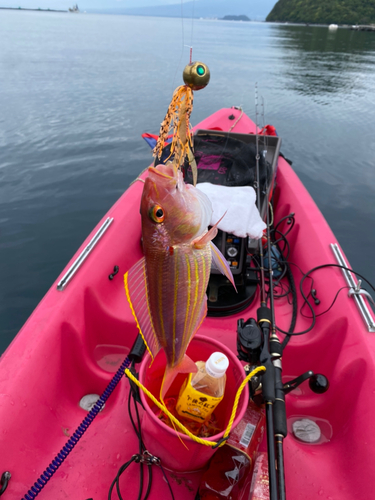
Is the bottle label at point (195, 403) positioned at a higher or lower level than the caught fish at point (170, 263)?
lower

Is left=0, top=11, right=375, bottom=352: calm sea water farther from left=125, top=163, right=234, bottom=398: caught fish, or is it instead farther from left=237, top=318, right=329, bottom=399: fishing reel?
left=237, top=318, right=329, bottom=399: fishing reel

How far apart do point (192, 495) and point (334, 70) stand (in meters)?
28.2

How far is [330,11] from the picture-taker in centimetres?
6888

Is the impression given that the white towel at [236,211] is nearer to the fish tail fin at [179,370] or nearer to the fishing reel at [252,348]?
the fishing reel at [252,348]

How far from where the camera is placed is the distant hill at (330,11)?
6341 centimetres

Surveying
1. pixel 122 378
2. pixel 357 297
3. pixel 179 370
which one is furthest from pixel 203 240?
pixel 357 297

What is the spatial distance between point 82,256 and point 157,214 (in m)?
2.01

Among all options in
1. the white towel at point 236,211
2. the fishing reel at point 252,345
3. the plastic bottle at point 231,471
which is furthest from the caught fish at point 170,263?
the white towel at point 236,211

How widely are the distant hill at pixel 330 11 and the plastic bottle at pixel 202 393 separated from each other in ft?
276

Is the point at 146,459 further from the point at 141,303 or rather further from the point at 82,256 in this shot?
the point at 82,256

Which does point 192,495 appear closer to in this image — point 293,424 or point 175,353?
point 293,424

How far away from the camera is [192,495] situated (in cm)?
216

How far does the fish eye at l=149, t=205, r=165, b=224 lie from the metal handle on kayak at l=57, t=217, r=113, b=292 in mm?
1820

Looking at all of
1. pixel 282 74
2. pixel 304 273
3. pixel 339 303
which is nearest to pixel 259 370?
pixel 339 303
